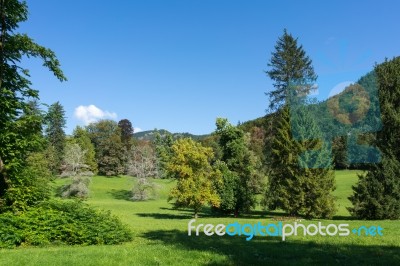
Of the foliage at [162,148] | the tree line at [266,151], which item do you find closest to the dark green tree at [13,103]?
the tree line at [266,151]

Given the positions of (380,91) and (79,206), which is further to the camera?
(380,91)

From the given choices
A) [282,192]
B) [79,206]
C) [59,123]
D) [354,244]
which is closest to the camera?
[354,244]

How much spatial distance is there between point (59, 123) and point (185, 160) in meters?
77.9

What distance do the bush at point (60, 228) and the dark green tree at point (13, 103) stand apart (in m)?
1.98

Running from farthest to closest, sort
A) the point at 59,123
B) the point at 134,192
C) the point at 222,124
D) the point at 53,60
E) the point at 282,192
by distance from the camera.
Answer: the point at 59,123 → the point at 134,192 → the point at 222,124 → the point at 282,192 → the point at 53,60

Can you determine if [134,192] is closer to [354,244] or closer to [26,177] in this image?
[26,177]

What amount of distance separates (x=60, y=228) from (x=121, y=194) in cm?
5973

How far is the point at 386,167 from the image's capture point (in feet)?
92.7

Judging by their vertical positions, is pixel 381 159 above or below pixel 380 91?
below

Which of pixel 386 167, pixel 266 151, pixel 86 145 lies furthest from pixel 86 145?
pixel 386 167

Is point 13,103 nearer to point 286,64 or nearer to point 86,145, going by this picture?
A: point 286,64

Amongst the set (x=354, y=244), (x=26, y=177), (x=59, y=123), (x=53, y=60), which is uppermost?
(x=59, y=123)

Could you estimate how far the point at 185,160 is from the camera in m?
33.8

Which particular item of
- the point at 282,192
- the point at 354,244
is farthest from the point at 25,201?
the point at 282,192
